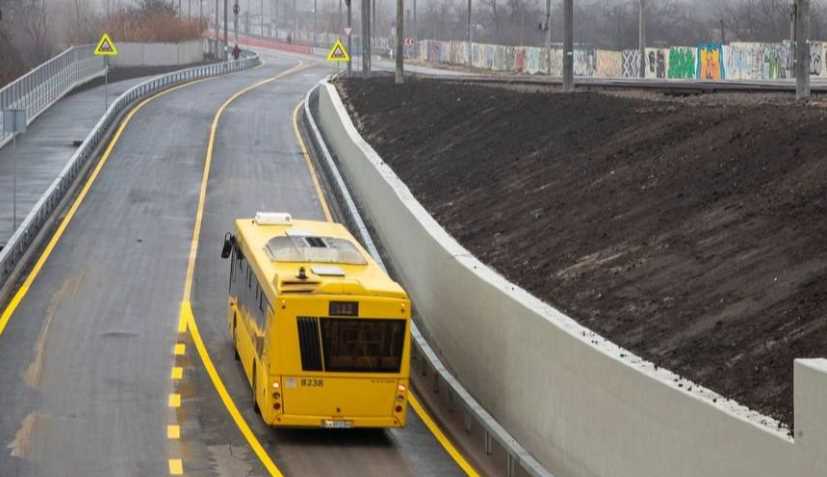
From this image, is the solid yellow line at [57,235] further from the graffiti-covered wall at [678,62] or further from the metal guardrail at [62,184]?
the graffiti-covered wall at [678,62]

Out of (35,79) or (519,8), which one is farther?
(519,8)

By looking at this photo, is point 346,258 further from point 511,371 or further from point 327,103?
point 327,103

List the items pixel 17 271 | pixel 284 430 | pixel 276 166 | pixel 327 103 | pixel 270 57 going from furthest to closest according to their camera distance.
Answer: pixel 270 57
pixel 327 103
pixel 276 166
pixel 17 271
pixel 284 430

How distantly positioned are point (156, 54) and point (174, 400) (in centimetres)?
9705

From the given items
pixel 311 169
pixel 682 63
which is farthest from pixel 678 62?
pixel 311 169

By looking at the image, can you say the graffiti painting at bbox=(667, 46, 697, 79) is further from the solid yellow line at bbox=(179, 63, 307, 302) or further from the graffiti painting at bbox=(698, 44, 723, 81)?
the solid yellow line at bbox=(179, 63, 307, 302)

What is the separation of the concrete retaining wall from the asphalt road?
60720 mm

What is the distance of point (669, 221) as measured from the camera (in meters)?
25.2

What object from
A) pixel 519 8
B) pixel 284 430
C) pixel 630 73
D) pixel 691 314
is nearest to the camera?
pixel 691 314

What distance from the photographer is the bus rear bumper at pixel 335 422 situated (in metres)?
23.5

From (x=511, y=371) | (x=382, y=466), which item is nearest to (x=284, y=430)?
(x=382, y=466)

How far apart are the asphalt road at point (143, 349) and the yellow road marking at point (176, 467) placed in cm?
13

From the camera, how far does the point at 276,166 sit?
176 ft

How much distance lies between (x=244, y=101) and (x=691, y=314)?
5666cm
